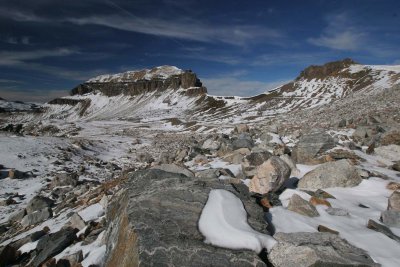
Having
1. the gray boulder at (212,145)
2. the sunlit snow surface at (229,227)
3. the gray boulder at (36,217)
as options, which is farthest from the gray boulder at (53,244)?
the gray boulder at (212,145)

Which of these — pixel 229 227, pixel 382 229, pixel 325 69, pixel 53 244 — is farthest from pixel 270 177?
pixel 325 69

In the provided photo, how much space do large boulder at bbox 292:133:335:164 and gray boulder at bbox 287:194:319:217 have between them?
4140mm

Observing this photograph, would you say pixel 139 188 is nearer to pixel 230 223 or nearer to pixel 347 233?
pixel 230 223

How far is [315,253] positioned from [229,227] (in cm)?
127

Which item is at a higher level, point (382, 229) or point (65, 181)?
point (382, 229)

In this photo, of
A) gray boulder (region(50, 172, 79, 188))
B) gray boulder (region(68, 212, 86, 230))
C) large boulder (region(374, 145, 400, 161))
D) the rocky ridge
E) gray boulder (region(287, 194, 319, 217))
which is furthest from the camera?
gray boulder (region(50, 172, 79, 188))

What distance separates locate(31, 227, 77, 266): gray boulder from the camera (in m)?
6.27

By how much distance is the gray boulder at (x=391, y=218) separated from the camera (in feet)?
18.4

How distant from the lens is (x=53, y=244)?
6.55m

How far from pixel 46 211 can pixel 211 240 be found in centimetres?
887

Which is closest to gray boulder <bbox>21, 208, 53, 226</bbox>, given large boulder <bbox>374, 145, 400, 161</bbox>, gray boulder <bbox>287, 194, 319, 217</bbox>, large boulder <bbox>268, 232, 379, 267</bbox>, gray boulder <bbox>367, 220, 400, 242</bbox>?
gray boulder <bbox>287, 194, 319, 217</bbox>

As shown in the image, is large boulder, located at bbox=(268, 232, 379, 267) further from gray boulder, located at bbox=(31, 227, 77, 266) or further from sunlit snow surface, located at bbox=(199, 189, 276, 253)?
gray boulder, located at bbox=(31, 227, 77, 266)

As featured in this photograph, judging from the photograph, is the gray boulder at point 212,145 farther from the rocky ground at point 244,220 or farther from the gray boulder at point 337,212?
the gray boulder at point 337,212

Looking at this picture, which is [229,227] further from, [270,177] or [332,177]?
[332,177]
